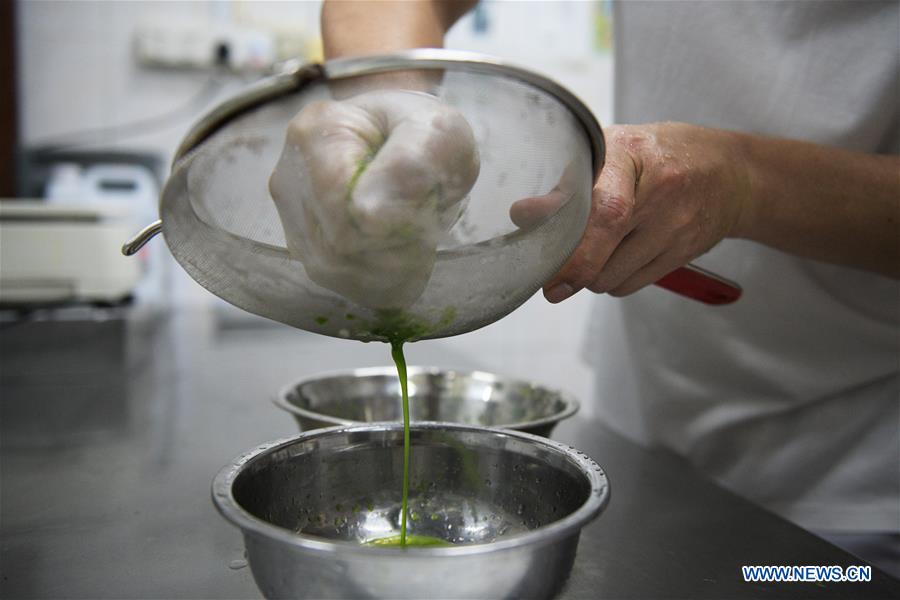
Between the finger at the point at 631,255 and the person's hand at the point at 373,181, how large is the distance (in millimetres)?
144

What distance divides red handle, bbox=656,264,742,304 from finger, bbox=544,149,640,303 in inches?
4.0

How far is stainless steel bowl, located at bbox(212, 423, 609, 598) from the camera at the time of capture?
1.23 ft

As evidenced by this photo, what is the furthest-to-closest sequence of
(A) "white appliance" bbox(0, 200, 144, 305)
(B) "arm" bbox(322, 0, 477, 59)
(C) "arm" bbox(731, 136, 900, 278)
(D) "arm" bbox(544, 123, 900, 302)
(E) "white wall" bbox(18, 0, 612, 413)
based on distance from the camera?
(E) "white wall" bbox(18, 0, 612, 413) < (A) "white appliance" bbox(0, 200, 144, 305) < (B) "arm" bbox(322, 0, 477, 59) < (C) "arm" bbox(731, 136, 900, 278) < (D) "arm" bbox(544, 123, 900, 302)

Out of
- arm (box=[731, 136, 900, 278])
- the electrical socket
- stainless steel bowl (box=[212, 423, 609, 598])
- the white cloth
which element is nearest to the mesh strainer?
stainless steel bowl (box=[212, 423, 609, 598])

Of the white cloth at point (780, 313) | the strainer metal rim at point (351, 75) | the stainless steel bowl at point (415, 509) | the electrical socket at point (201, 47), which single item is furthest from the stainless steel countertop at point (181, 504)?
the electrical socket at point (201, 47)

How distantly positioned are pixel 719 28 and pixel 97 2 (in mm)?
1731

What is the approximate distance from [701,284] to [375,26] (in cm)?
45

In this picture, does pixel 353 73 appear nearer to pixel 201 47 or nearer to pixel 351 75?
pixel 351 75

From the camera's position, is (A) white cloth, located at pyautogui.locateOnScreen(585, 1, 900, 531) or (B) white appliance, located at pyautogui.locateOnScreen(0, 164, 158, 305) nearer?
(A) white cloth, located at pyautogui.locateOnScreen(585, 1, 900, 531)

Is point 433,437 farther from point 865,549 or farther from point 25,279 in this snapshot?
point 25,279

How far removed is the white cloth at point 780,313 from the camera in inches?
32.3

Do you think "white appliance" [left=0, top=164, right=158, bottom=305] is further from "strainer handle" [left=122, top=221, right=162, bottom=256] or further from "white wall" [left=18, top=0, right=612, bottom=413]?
"strainer handle" [left=122, top=221, right=162, bottom=256]

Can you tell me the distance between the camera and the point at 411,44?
822 mm

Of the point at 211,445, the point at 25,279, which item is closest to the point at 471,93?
the point at 211,445
